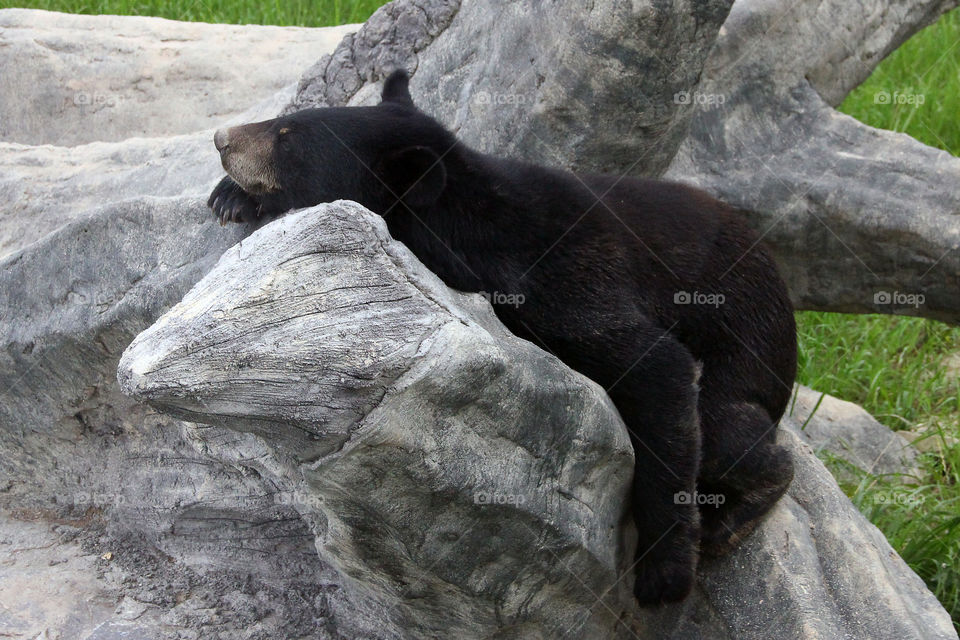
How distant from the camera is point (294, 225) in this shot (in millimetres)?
2523

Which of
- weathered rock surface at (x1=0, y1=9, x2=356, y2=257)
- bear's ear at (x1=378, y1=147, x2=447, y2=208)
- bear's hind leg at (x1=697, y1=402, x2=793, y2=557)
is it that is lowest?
weathered rock surface at (x1=0, y1=9, x2=356, y2=257)

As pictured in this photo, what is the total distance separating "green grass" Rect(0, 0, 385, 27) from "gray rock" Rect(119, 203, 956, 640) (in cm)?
652

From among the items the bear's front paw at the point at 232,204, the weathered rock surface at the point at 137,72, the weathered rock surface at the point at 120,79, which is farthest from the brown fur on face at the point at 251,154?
the weathered rock surface at the point at 120,79

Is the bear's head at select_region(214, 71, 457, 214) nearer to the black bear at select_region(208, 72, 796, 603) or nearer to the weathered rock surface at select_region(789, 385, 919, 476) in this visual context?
the black bear at select_region(208, 72, 796, 603)

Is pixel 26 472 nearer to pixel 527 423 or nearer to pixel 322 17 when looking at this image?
pixel 527 423

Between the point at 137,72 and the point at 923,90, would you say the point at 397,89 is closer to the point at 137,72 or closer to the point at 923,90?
the point at 137,72

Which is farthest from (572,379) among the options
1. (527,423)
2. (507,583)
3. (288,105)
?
(288,105)

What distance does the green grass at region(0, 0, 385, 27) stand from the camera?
9.16 metres

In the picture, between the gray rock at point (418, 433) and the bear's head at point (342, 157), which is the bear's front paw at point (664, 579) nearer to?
the gray rock at point (418, 433)

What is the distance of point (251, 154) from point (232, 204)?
0.26 metres

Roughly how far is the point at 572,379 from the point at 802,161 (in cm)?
320

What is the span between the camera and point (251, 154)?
3518 mm

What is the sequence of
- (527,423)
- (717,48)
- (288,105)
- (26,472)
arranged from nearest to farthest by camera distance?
1. (527,423)
2. (26,472)
3. (288,105)
4. (717,48)

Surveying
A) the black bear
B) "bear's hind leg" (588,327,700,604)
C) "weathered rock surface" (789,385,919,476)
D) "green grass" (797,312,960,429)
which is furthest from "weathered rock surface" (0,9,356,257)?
"green grass" (797,312,960,429)
